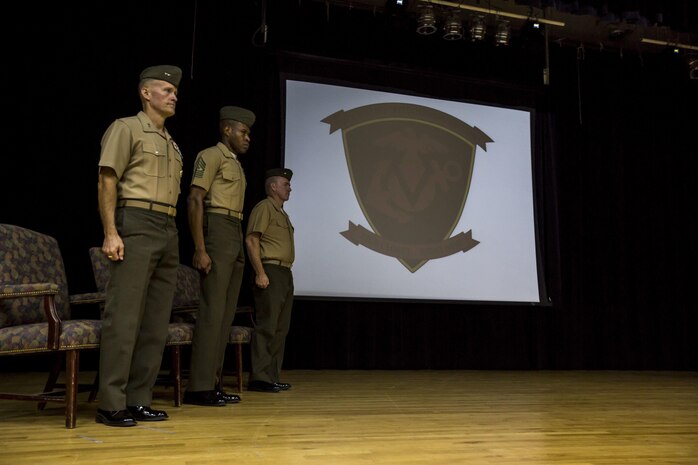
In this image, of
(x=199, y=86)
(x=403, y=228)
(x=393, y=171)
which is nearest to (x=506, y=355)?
(x=403, y=228)

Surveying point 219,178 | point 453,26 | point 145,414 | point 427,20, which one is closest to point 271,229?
point 219,178

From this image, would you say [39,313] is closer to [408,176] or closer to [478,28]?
[408,176]

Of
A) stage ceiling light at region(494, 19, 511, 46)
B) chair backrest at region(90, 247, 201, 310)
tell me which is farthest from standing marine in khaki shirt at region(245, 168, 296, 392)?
stage ceiling light at region(494, 19, 511, 46)

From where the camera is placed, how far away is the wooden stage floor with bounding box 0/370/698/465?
188 cm

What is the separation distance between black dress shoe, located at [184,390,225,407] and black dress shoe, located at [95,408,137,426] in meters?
0.62

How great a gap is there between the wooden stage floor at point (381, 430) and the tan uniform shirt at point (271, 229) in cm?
80

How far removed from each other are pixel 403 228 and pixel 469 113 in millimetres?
1310

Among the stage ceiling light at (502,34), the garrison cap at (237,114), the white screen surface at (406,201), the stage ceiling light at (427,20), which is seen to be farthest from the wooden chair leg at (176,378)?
the stage ceiling light at (502,34)

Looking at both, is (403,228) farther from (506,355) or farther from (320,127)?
(506,355)

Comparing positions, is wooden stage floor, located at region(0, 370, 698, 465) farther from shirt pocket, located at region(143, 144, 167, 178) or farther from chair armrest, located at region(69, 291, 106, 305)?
shirt pocket, located at region(143, 144, 167, 178)

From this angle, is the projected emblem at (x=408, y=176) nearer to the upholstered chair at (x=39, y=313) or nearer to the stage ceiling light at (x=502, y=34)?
the stage ceiling light at (x=502, y=34)

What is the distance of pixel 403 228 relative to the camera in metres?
5.57

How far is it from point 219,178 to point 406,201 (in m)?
2.70

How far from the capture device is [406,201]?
5.62 meters
